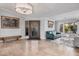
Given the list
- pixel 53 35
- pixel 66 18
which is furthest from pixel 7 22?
pixel 66 18

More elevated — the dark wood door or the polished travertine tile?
the dark wood door

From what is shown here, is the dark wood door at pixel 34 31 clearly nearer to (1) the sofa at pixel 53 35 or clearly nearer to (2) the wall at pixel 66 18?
(1) the sofa at pixel 53 35

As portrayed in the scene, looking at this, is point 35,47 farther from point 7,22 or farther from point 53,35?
point 7,22

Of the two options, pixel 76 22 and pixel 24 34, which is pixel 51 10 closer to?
pixel 76 22

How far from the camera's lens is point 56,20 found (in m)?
3.12

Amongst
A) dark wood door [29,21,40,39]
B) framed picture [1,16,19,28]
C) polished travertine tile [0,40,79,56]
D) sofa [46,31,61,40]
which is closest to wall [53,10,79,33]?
sofa [46,31,61,40]

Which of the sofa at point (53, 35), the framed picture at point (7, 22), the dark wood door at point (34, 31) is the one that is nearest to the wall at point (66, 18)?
the sofa at point (53, 35)

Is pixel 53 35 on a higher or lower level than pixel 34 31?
lower

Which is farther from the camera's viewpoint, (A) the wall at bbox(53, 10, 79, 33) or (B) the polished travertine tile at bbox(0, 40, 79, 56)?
(B) the polished travertine tile at bbox(0, 40, 79, 56)

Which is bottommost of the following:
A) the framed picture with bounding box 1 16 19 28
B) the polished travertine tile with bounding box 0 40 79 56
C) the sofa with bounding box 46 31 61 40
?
the polished travertine tile with bounding box 0 40 79 56

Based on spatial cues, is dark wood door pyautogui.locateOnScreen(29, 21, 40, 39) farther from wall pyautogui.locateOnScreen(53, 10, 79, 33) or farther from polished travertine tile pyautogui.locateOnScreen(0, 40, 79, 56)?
wall pyautogui.locateOnScreen(53, 10, 79, 33)

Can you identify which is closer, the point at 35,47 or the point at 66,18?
the point at 66,18

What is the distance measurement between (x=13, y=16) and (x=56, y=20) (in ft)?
4.90

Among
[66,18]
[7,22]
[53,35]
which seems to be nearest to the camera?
[66,18]
